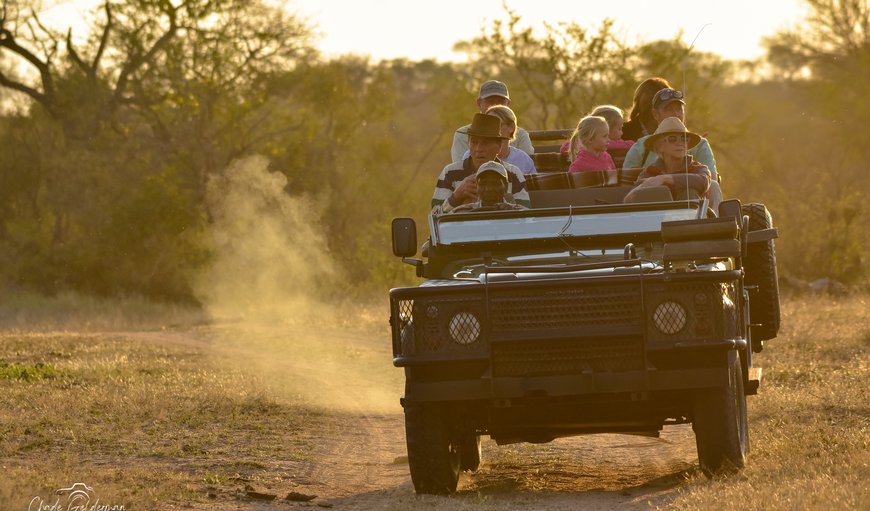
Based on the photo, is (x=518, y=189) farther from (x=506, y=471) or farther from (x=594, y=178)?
(x=506, y=471)

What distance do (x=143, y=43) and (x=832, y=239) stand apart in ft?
53.9

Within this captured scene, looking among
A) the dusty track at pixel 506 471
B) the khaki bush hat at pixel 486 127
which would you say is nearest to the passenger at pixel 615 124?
the khaki bush hat at pixel 486 127

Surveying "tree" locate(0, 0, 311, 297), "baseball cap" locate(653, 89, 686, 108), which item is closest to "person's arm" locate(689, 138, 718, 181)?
"baseball cap" locate(653, 89, 686, 108)

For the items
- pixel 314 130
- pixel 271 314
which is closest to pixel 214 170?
pixel 314 130

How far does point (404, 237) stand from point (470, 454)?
1325mm

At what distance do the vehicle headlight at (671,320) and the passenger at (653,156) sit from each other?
92.7 inches

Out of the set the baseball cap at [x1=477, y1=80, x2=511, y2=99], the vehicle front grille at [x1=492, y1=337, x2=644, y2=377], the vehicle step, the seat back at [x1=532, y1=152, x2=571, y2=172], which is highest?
the baseball cap at [x1=477, y1=80, x2=511, y2=99]

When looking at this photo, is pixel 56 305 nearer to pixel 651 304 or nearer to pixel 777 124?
pixel 651 304

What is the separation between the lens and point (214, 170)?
107 ft

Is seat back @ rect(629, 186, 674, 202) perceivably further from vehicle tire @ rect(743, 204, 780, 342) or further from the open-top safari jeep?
vehicle tire @ rect(743, 204, 780, 342)

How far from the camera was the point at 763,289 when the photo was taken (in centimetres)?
932

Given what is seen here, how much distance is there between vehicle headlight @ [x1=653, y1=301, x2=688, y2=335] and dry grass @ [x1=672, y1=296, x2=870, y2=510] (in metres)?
0.77

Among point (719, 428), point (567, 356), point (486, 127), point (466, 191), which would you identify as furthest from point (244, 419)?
point (719, 428)

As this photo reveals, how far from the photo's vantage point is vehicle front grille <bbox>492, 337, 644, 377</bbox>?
7.24m
